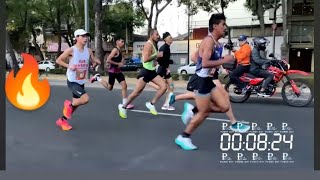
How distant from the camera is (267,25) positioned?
5691 millimetres

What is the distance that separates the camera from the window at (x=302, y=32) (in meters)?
3.93

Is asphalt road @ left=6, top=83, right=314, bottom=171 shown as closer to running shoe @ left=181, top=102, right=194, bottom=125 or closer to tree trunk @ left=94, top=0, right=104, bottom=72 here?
running shoe @ left=181, top=102, right=194, bottom=125

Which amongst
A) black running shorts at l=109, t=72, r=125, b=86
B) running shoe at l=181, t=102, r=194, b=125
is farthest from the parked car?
running shoe at l=181, t=102, r=194, b=125

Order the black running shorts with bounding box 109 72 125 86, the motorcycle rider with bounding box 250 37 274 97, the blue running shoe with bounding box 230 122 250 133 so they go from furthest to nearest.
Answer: the motorcycle rider with bounding box 250 37 274 97, the black running shorts with bounding box 109 72 125 86, the blue running shoe with bounding box 230 122 250 133

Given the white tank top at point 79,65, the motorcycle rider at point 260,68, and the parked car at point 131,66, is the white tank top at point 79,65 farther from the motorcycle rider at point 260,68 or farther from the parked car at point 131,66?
the motorcycle rider at point 260,68

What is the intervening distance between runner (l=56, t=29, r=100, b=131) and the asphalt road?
0.60ft

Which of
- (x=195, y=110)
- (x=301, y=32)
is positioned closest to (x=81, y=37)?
(x=195, y=110)

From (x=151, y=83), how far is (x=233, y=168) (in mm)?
2638

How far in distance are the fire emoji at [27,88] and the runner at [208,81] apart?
5.10 ft

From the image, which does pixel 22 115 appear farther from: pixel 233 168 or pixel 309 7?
pixel 309 7

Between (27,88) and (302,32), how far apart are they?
298 cm

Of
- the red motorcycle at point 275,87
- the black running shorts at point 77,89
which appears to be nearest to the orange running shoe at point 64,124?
the black running shorts at point 77,89

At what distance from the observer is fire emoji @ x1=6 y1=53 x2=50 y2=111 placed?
4.07 m
